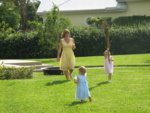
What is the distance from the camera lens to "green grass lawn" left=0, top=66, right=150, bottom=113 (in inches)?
389

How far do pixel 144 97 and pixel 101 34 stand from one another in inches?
902

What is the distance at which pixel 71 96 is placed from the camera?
11.7 metres

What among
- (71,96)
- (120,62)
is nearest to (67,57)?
(71,96)

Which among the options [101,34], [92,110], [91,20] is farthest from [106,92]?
[91,20]

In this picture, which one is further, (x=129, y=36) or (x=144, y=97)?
Answer: (x=129, y=36)

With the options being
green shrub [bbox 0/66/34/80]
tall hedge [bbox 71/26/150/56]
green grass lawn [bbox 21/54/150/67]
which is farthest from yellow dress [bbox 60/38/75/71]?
tall hedge [bbox 71/26/150/56]

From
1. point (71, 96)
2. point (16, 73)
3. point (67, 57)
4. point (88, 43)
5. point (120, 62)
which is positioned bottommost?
point (120, 62)

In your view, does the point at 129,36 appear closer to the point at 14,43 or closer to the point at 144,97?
the point at 14,43

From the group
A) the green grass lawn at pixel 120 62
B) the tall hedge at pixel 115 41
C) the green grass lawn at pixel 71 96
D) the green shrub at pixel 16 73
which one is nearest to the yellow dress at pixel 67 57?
the green grass lawn at pixel 71 96

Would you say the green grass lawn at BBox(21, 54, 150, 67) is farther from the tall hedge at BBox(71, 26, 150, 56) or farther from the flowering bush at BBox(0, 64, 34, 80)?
the flowering bush at BBox(0, 64, 34, 80)

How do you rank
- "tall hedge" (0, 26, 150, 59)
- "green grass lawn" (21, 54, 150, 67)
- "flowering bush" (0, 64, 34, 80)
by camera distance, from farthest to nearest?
"tall hedge" (0, 26, 150, 59), "green grass lawn" (21, 54, 150, 67), "flowering bush" (0, 64, 34, 80)

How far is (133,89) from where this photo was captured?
1264 cm

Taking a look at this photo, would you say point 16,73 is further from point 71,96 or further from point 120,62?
point 120,62

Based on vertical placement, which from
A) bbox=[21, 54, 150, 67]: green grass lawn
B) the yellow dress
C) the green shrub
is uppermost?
the yellow dress
